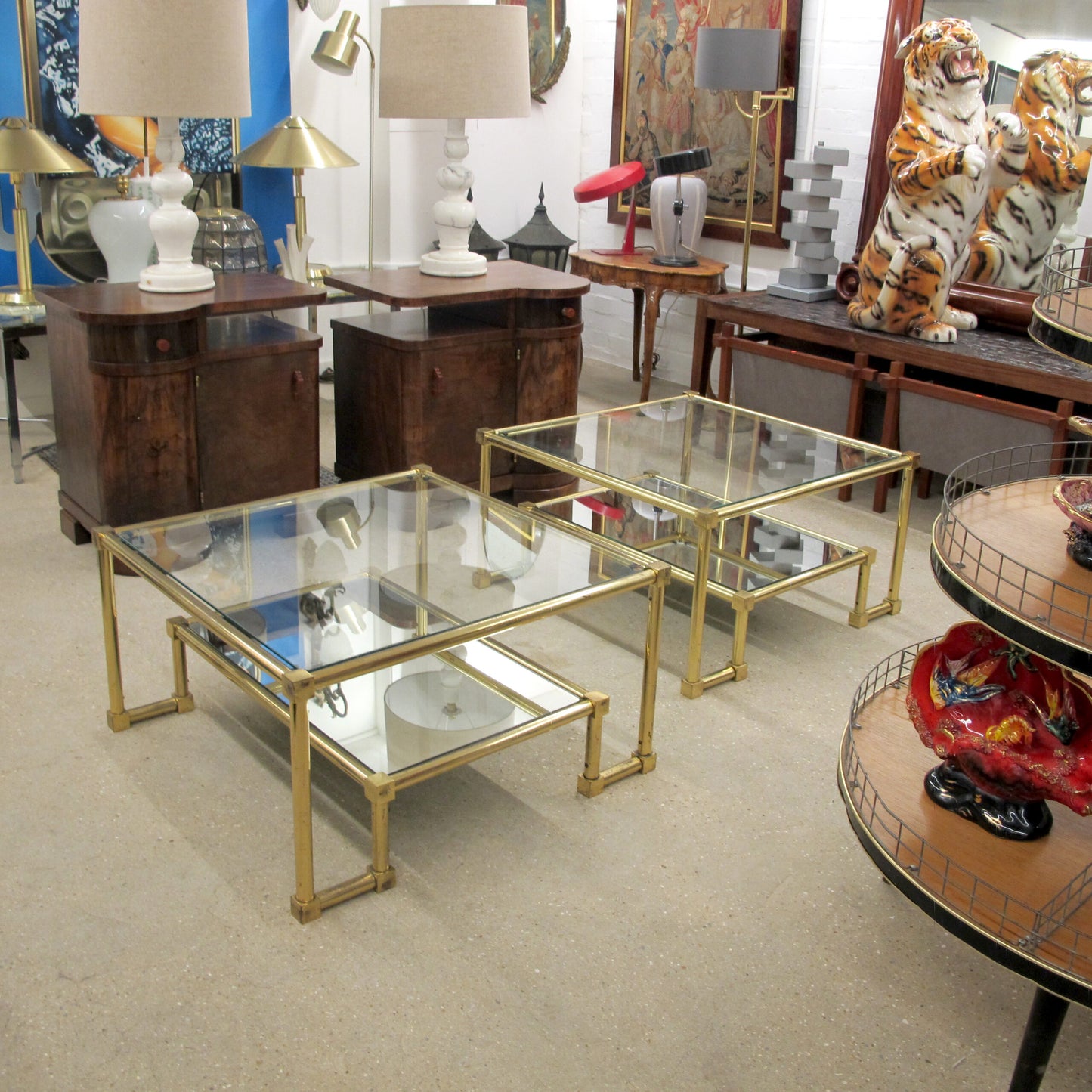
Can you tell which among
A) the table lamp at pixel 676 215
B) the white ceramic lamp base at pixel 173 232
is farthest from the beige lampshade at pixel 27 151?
the table lamp at pixel 676 215

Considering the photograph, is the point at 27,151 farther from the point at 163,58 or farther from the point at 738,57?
the point at 738,57

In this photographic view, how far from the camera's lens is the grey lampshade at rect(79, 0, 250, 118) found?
3152 mm

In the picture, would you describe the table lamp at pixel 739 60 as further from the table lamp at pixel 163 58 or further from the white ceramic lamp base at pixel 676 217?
the table lamp at pixel 163 58

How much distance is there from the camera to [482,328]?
4008 millimetres

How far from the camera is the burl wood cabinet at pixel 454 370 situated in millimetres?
3861

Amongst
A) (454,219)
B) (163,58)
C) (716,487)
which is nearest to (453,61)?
(454,219)

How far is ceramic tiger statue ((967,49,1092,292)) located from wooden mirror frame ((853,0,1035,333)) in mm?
95

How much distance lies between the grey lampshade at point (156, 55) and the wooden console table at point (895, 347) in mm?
2158

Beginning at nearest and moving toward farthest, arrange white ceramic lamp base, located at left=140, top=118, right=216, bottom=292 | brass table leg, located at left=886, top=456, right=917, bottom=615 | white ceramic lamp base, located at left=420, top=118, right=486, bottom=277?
brass table leg, located at left=886, top=456, right=917, bottom=615 → white ceramic lamp base, located at left=140, top=118, right=216, bottom=292 → white ceramic lamp base, located at left=420, top=118, right=486, bottom=277

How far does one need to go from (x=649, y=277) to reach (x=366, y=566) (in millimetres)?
2991

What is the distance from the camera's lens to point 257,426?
3707mm

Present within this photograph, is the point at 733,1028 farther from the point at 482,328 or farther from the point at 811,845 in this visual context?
the point at 482,328

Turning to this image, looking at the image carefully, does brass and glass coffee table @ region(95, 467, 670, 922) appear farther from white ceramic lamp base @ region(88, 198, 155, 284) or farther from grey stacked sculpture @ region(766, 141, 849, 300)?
grey stacked sculpture @ region(766, 141, 849, 300)

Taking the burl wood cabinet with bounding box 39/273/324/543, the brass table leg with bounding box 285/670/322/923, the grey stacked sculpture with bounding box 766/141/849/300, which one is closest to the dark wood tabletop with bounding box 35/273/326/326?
the burl wood cabinet with bounding box 39/273/324/543
